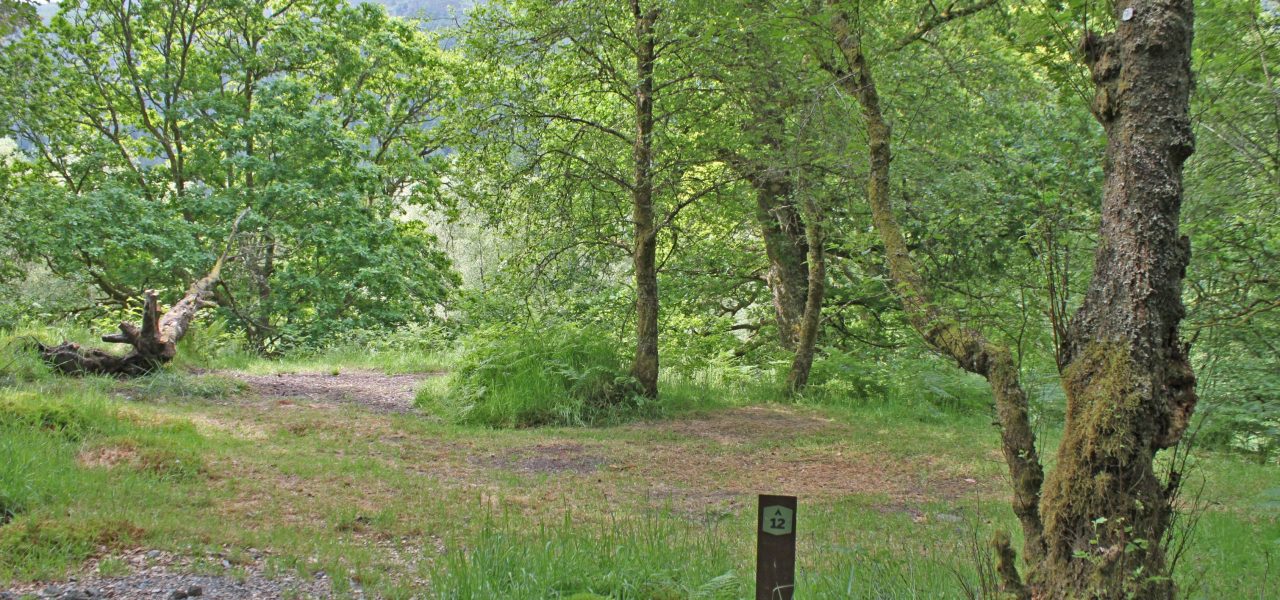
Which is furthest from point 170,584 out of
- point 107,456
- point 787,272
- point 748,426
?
point 787,272

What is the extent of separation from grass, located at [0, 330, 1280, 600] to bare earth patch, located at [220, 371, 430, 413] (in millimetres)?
591

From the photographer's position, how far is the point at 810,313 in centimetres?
1098

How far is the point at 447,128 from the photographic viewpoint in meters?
9.35

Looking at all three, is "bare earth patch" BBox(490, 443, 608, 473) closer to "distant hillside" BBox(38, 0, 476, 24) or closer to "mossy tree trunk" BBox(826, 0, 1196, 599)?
"mossy tree trunk" BBox(826, 0, 1196, 599)

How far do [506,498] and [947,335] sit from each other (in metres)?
3.21

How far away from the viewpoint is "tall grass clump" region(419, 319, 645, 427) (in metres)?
9.35

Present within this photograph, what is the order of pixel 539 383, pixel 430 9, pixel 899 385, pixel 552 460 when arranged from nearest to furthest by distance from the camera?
1. pixel 552 460
2. pixel 539 383
3. pixel 899 385
4. pixel 430 9

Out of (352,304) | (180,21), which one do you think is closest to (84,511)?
(352,304)

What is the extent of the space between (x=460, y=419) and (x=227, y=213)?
37.9 feet

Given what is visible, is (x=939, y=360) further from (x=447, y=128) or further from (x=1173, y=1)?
(x=1173, y=1)

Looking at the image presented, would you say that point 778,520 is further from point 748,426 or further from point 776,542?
point 748,426

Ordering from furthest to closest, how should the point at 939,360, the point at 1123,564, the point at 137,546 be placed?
the point at 939,360, the point at 137,546, the point at 1123,564

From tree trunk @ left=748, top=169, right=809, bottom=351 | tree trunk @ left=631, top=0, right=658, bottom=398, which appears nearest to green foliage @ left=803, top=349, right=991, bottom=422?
tree trunk @ left=748, top=169, right=809, bottom=351

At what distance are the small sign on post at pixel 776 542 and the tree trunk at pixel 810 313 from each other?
24.5ft
